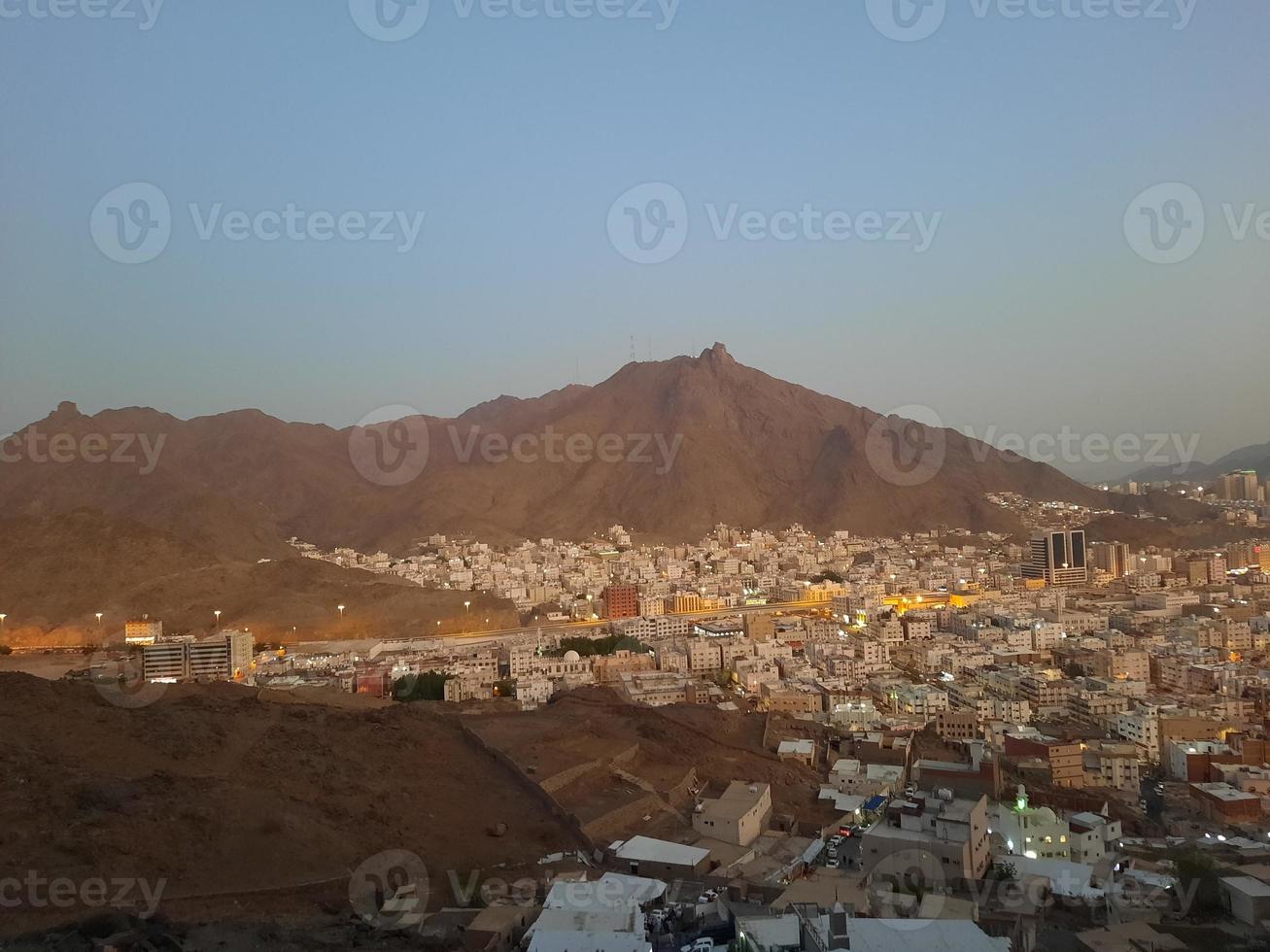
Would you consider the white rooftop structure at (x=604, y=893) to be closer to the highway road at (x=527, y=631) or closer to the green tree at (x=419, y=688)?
the green tree at (x=419, y=688)

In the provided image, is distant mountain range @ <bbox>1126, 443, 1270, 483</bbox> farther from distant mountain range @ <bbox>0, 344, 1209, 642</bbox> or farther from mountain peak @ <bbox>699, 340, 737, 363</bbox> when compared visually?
mountain peak @ <bbox>699, 340, 737, 363</bbox>

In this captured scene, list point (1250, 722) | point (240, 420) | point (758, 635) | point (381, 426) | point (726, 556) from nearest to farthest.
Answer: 1. point (1250, 722)
2. point (758, 635)
3. point (726, 556)
4. point (240, 420)
5. point (381, 426)

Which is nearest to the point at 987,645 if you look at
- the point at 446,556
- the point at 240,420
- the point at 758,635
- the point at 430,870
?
the point at 758,635

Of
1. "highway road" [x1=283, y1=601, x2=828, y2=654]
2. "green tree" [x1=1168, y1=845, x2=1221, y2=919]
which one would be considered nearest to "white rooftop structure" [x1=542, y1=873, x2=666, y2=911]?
"green tree" [x1=1168, y1=845, x2=1221, y2=919]

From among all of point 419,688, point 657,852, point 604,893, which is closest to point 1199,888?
point 657,852

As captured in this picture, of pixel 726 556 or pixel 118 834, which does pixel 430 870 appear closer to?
pixel 118 834

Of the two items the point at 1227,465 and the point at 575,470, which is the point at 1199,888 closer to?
the point at 575,470

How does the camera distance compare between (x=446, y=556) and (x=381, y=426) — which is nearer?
(x=446, y=556)

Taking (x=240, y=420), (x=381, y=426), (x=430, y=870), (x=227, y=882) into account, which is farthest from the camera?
(x=381, y=426)
